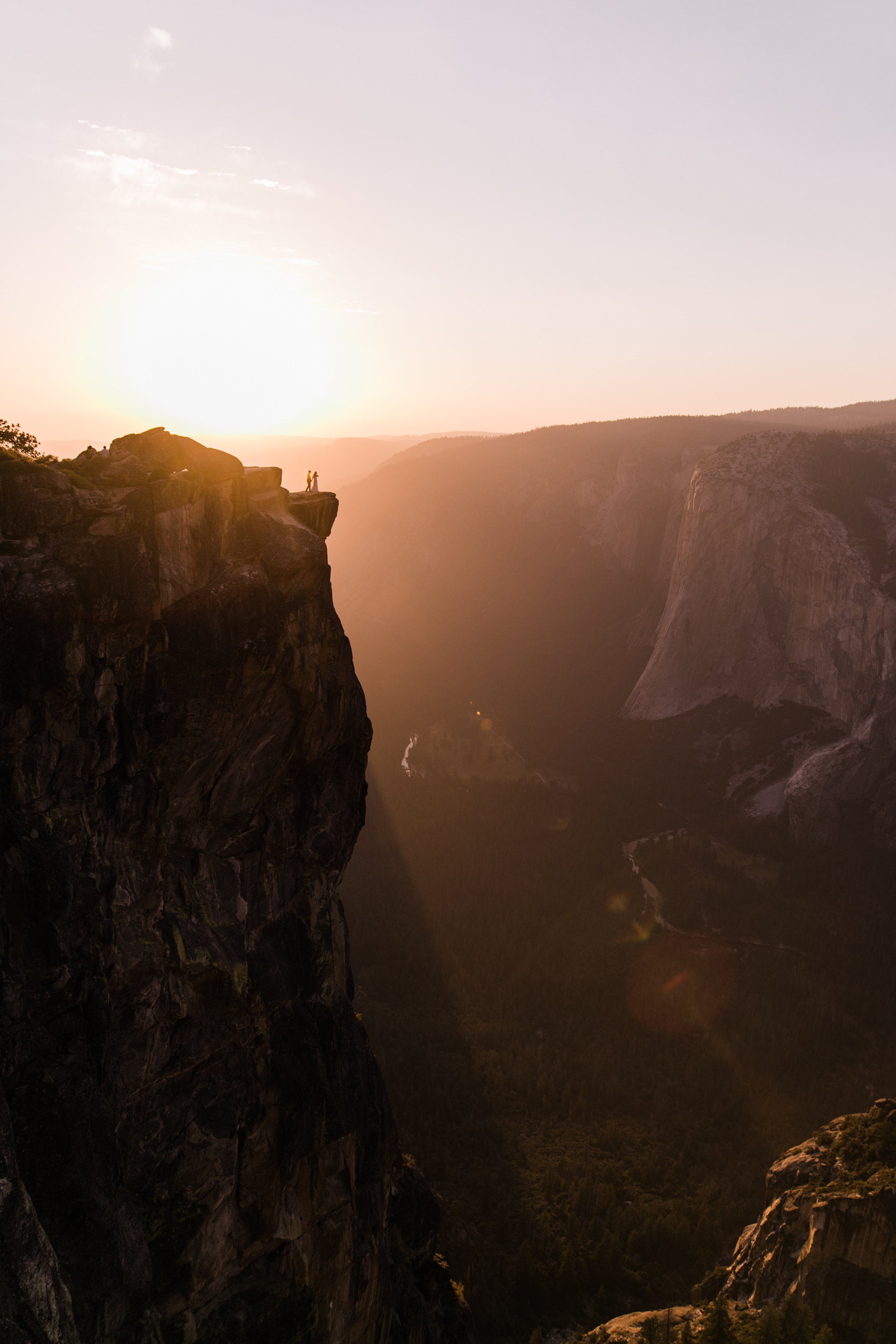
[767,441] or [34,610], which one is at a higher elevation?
[767,441]

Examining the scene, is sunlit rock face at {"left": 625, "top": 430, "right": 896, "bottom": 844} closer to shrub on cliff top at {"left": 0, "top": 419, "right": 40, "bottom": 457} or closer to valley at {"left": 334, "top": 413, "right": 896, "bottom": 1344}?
valley at {"left": 334, "top": 413, "right": 896, "bottom": 1344}

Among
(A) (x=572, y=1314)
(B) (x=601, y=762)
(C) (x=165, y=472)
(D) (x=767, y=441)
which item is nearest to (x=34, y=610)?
(C) (x=165, y=472)

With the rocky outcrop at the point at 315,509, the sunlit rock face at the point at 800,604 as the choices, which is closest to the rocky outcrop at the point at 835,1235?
the rocky outcrop at the point at 315,509

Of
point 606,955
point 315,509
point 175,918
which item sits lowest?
point 606,955

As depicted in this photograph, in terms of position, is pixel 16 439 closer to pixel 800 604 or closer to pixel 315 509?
pixel 315 509

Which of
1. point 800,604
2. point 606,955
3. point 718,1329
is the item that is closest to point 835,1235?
point 718,1329

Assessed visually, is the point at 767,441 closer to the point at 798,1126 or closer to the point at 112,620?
the point at 798,1126

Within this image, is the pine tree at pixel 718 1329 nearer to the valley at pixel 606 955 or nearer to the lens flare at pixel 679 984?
the valley at pixel 606 955
